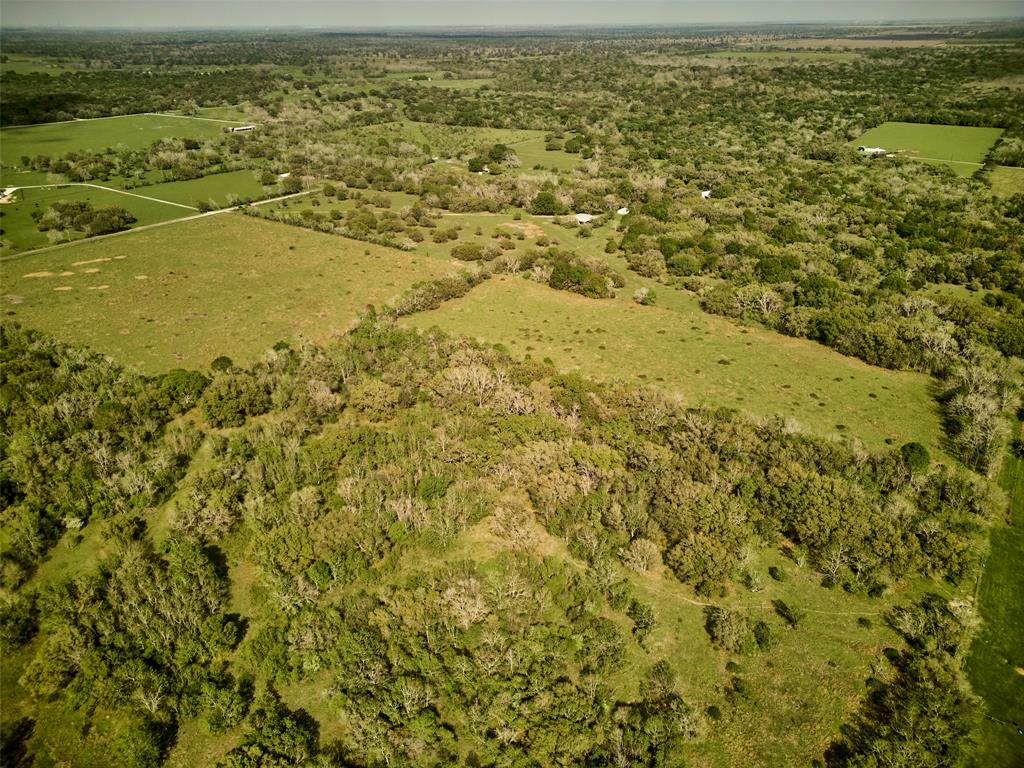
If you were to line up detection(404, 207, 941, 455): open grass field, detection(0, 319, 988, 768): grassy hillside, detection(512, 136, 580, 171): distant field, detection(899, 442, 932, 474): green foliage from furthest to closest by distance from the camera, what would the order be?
detection(512, 136, 580, 171): distant field < detection(404, 207, 941, 455): open grass field < detection(899, 442, 932, 474): green foliage < detection(0, 319, 988, 768): grassy hillside

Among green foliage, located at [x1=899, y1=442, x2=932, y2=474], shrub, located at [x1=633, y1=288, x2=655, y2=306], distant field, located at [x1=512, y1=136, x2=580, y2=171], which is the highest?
distant field, located at [x1=512, y1=136, x2=580, y2=171]

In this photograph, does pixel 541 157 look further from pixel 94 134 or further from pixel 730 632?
pixel 730 632

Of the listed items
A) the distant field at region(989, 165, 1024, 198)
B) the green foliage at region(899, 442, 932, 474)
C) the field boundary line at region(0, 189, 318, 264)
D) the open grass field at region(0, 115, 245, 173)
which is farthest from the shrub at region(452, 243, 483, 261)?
the open grass field at region(0, 115, 245, 173)

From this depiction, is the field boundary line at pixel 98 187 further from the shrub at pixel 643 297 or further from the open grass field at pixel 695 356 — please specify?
the shrub at pixel 643 297

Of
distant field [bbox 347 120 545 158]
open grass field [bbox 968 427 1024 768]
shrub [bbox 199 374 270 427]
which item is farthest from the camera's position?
distant field [bbox 347 120 545 158]

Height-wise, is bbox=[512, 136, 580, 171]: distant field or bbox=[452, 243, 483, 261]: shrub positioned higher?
bbox=[512, 136, 580, 171]: distant field

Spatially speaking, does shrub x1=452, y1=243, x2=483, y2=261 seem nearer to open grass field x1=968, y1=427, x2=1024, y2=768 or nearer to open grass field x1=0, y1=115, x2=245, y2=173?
open grass field x1=968, y1=427, x2=1024, y2=768

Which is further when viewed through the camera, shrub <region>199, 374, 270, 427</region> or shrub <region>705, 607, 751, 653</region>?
shrub <region>199, 374, 270, 427</region>

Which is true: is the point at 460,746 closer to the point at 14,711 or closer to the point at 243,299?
the point at 14,711
